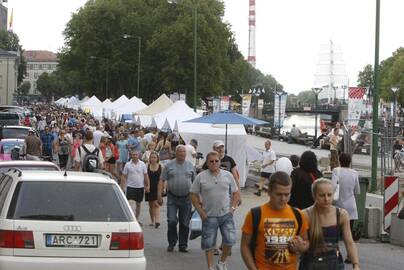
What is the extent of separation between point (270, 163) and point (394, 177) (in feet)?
28.5

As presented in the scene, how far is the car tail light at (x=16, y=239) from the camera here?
7.66 metres

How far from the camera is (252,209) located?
623 cm

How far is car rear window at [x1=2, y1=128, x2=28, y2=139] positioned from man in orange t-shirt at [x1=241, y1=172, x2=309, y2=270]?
2620cm

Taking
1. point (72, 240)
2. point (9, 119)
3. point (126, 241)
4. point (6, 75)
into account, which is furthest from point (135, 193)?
point (6, 75)

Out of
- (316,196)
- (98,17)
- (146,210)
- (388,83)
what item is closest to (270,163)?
(146,210)

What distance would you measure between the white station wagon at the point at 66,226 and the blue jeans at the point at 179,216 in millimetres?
4298

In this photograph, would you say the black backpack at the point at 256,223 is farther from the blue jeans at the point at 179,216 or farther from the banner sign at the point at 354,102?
the banner sign at the point at 354,102

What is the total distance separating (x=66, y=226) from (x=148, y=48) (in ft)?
218

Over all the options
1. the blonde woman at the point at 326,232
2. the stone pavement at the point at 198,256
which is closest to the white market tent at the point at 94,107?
the stone pavement at the point at 198,256

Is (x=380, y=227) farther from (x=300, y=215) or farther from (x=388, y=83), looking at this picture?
(x=388, y=83)

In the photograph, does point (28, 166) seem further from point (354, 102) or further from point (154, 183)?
point (354, 102)

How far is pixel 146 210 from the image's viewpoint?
62.0 ft

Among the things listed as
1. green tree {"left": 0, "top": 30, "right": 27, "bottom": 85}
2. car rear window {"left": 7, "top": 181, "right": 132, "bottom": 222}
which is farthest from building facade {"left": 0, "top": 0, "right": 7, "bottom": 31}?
car rear window {"left": 7, "top": 181, "right": 132, "bottom": 222}

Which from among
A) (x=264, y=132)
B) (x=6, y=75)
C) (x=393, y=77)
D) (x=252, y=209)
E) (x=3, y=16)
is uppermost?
(x=3, y=16)
